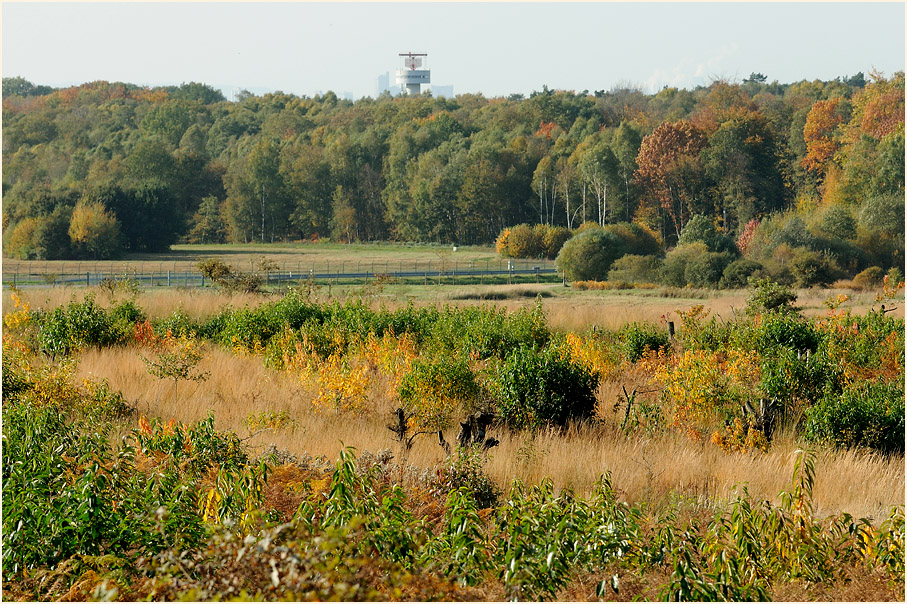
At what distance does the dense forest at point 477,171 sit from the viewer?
164 ft

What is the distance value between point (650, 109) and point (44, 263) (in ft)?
154

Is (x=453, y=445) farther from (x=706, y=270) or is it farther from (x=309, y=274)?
A: (x=706, y=270)

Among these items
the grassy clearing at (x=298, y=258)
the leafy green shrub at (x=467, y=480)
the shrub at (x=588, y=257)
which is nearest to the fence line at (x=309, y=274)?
the grassy clearing at (x=298, y=258)

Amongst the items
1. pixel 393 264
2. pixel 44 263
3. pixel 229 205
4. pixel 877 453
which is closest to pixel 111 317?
pixel 877 453

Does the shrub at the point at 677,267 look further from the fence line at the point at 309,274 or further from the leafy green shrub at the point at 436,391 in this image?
the leafy green shrub at the point at 436,391

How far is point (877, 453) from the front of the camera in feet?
28.6

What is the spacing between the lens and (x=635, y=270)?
38.1 metres

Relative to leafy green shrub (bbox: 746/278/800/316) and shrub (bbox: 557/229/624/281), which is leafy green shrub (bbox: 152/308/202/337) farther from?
shrub (bbox: 557/229/624/281)

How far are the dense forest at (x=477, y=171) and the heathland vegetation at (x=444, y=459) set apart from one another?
100ft

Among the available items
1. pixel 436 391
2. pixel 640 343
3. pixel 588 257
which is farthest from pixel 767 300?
pixel 588 257

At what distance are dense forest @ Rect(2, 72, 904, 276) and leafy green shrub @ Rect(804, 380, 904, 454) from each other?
32518 millimetres

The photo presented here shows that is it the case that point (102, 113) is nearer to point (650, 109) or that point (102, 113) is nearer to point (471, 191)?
point (471, 191)

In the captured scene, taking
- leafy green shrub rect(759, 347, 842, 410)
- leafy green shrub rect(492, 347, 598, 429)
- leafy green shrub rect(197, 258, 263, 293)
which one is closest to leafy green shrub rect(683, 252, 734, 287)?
leafy green shrub rect(197, 258, 263, 293)

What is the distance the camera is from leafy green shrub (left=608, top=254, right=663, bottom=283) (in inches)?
1486
